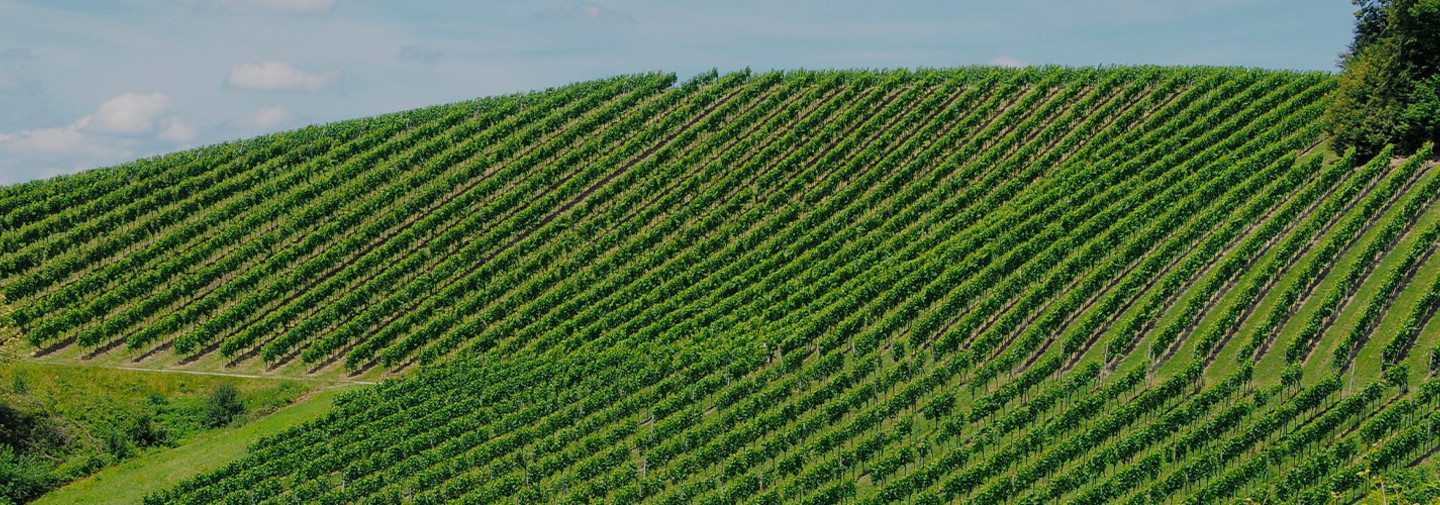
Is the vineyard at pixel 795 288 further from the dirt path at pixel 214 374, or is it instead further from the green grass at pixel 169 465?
the green grass at pixel 169 465

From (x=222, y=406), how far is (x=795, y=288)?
28.7 metres

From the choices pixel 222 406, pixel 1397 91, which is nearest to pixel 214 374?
pixel 222 406

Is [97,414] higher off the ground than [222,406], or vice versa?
[222,406]

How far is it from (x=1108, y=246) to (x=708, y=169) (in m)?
27.8

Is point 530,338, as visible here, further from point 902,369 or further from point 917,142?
point 917,142

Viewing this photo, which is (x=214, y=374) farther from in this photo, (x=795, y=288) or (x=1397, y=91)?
(x=1397, y=91)

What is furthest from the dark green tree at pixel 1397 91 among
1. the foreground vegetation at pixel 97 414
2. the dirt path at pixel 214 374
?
the foreground vegetation at pixel 97 414

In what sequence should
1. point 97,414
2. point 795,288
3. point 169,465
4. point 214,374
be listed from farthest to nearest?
1. point 795,288
2. point 214,374
3. point 97,414
4. point 169,465

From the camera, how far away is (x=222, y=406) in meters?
59.8

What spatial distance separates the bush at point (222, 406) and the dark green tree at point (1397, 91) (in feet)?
195

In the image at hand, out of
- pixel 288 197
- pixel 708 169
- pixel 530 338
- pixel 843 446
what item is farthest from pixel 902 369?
pixel 288 197

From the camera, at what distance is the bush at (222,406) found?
5941 cm

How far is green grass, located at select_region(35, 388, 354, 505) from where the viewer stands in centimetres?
5109

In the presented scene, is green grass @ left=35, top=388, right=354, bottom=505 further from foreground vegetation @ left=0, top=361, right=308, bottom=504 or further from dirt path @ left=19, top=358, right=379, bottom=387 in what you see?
dirt path @ left=19, top=358, right=379, bottom=387
